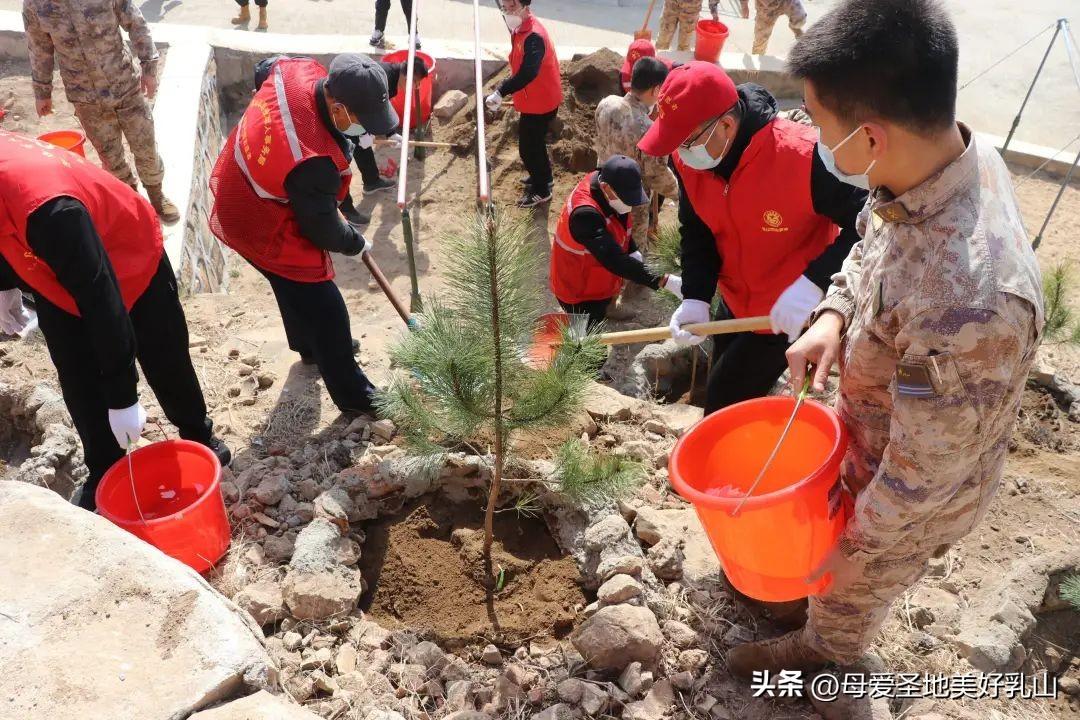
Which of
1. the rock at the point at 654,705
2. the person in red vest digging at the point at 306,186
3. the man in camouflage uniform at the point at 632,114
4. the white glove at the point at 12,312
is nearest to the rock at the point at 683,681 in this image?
the rock at the point at 654,705

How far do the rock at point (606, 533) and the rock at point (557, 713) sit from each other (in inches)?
20.8

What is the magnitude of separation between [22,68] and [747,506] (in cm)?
759

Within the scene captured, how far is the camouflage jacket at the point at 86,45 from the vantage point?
15.9ft

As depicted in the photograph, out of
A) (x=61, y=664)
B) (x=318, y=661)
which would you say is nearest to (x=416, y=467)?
(x=318, y=661)

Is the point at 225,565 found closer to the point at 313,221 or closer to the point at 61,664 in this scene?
the point at 61,664

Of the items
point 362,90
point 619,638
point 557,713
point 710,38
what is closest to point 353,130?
point 362,90

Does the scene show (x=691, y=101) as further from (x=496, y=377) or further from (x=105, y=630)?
(x=105, y=630)

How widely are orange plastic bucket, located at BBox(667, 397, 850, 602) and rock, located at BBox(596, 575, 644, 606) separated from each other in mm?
358

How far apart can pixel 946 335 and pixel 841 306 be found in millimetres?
599

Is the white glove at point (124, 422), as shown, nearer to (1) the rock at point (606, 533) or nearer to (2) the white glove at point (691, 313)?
(1) the rock at point (606, 533)

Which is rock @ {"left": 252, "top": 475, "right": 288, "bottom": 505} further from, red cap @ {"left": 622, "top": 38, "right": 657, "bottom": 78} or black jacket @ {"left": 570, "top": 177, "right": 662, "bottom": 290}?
red cap @ {"left": 622, "top": 38, "right": 657, "bottom": 78}

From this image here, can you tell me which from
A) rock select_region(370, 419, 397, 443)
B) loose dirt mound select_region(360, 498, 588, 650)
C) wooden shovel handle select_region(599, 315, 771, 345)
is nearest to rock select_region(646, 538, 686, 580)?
loose dirt mound select_region(360, 498, 588, 650)

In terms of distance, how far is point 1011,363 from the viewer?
1.67 metres

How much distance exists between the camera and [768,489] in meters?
2.45
